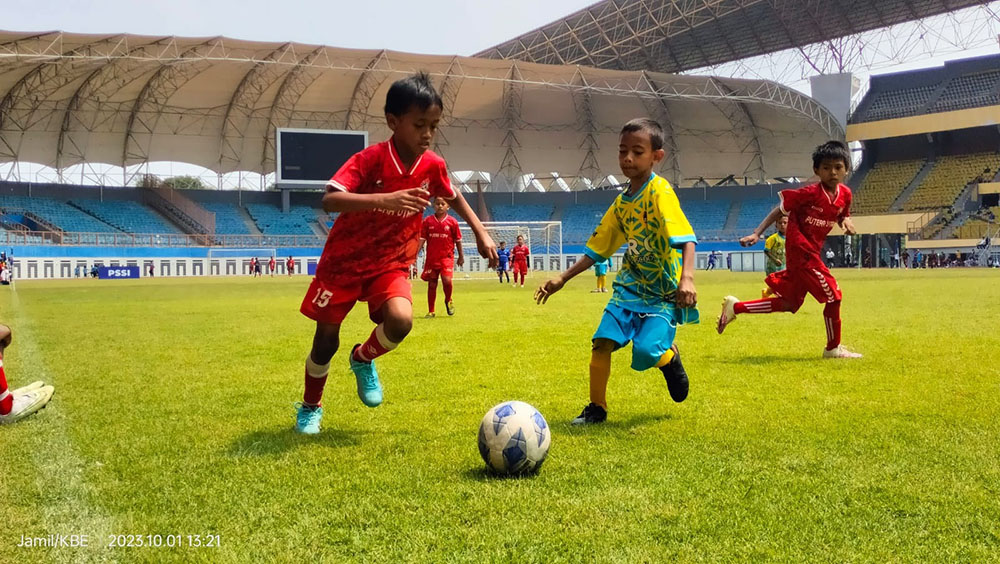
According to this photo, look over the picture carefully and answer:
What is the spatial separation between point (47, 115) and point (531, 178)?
3564 centimetres

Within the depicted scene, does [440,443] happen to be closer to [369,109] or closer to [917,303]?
[917,303]

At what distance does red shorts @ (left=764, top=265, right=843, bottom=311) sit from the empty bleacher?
5580 centimetres

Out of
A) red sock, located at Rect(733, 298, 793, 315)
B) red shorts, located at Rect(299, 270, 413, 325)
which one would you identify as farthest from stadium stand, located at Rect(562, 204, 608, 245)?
red shorts, located at Rect(299, 270, 413, 325)

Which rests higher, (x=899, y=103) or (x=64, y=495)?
(x=899, y=103)

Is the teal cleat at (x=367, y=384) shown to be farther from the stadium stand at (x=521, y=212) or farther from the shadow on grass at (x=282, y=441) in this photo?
the stadium stand at (x=521, y=212)

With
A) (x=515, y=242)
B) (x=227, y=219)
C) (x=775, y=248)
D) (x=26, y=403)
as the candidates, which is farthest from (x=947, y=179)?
(x=26, y=403)

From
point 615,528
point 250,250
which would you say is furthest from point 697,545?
point 250,250

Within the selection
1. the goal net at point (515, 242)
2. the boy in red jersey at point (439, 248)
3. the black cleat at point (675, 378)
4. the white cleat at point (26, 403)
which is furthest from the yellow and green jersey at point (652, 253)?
the goal net at point (515, 242)

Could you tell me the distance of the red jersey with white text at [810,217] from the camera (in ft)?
25.2

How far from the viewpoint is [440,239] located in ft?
45.4

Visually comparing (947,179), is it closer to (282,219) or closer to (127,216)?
(282,219)

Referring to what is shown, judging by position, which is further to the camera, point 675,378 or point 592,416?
point 675,378

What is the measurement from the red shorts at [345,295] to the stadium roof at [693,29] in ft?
151

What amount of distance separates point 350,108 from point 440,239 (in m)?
44.7
